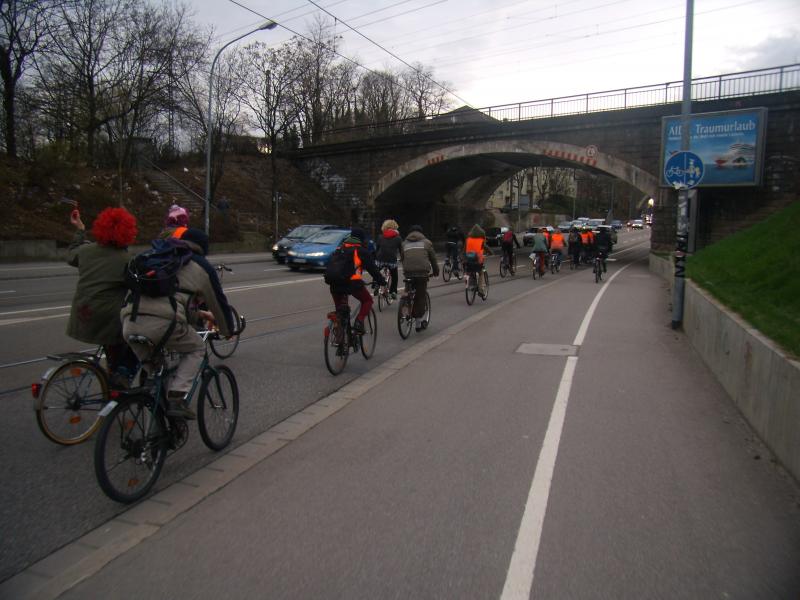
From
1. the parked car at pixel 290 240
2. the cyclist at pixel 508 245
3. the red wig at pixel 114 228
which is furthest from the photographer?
the parked car at pixel 290 240

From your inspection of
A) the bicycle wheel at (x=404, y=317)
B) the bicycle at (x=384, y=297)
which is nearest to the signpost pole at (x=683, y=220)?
the bicycle wheel at (x=404, y=317)

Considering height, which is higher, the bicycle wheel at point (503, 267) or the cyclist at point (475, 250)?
the cyclist at point (475, 250)

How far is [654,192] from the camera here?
3125 centimetres

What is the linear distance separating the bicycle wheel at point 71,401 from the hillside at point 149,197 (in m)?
23.0

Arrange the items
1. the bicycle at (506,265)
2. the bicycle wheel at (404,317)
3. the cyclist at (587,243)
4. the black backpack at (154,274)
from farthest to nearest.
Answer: the cyclist at (587,243)
the bicycle at (506,265)
the bicycle wheel at (404,317)
the black backpack at (154,274)

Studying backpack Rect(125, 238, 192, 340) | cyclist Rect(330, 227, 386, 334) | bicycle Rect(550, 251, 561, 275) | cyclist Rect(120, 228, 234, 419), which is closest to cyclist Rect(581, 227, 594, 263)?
bicycle Rect(550, 251, 561, 275)

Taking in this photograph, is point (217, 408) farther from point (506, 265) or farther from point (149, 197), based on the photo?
point (149, 197)

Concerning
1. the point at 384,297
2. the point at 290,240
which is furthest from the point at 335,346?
the point at 290,240

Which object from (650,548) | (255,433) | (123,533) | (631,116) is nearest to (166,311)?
(123,533)

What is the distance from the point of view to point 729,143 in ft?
85.5

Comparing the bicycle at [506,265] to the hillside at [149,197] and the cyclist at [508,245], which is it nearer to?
the cyclist at [508,245]

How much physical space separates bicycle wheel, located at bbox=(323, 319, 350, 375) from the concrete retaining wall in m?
4.03

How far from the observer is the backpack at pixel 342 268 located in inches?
292

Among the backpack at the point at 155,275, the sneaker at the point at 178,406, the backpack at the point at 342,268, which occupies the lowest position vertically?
the sneaker at the point at 178,406
